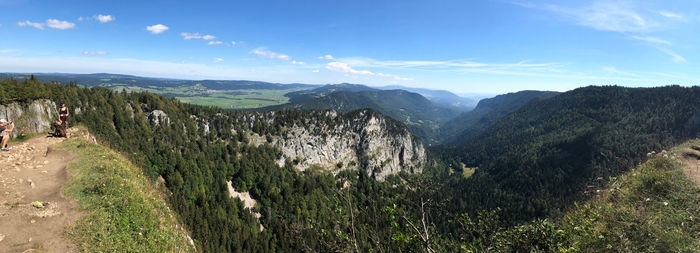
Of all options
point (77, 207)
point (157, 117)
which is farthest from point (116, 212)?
point (157, 117)

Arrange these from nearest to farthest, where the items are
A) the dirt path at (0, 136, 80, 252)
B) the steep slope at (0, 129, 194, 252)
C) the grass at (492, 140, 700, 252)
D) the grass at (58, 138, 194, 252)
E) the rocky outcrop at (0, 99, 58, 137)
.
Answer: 1. the grass at (492, 140, 700, 252)
2. the dirt path at (0, 136, 80, 252)
3. the steep slope at (0, 129, 194, 252)
4. the grass at (58, 138, 194, 252)
5. the rocky outcrop at (0, 99, 58, 137)

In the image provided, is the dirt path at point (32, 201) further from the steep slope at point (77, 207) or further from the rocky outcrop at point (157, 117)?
the rocky outcrop at point (157, 117)

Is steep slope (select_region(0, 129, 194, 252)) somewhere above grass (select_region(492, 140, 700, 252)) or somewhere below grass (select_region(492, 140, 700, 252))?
below

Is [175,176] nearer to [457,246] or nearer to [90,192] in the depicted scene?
[90,192]

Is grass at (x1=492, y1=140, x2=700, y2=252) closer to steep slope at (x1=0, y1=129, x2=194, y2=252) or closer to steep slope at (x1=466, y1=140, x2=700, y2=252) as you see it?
steep slope at (x1=466, y1=140, x2=700, y2=252)

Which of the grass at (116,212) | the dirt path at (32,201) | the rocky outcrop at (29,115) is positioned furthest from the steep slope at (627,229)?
the rocky outcrop at (29,115)

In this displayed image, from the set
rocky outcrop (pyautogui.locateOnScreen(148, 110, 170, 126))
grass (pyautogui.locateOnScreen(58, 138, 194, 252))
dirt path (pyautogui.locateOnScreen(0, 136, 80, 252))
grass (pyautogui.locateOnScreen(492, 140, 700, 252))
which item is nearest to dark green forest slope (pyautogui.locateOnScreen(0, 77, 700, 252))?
grass (pyautogui.locateOnScreen(492, 140, 700, 252))

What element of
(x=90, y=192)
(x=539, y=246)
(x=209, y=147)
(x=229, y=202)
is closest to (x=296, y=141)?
(x=209, y=147)
